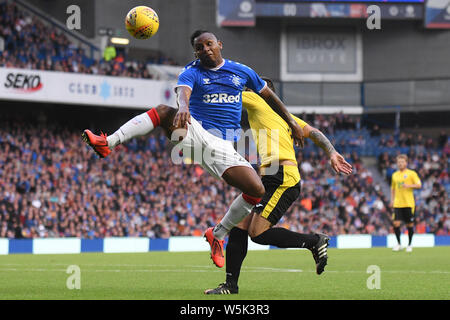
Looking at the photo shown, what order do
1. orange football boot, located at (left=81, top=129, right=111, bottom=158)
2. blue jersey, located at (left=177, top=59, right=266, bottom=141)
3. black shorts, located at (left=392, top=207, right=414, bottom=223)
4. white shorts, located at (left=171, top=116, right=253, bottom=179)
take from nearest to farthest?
orange football boot, located at (left=81, top=129, right=111, bottom=158) → white shorts, located at (left=171, top=116, right=253, bottom=179) → blue jersey, located at (left=177, top=59, right=266, bottom=141) → black shorts, located at (left=392, top=207, right=414, bottom=223)

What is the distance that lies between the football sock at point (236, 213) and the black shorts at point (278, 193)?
43 cm

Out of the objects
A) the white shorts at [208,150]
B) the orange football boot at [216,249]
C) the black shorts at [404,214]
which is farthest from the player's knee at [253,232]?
the black shorts at [404,214]

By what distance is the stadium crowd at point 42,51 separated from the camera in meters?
29.0

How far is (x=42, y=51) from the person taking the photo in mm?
30016

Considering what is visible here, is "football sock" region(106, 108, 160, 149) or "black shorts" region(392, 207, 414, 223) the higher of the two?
"football sock" region(106, 108, 160, 149)

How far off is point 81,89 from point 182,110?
2312 cm

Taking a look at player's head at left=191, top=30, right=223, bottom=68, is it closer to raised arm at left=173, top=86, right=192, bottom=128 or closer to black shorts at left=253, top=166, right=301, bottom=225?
raised arm at left=173, top=86, right=192, bottom=128

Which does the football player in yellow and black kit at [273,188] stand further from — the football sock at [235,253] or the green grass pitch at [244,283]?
the green grass pitch at [244,283]

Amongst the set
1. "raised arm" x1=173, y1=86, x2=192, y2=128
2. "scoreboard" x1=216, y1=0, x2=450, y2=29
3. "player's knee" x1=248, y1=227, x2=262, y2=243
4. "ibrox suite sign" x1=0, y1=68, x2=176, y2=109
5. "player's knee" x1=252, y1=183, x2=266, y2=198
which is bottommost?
"player's knee" x1=248, y1=227, x2=262, y2=243

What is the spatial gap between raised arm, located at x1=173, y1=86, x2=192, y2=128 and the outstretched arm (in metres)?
1.68

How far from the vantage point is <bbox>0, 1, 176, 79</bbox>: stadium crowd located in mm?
28969

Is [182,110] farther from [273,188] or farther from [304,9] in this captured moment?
Answer: [304,9]

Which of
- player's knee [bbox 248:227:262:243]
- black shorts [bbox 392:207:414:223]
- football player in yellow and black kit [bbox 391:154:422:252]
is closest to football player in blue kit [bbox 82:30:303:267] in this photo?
player's knee [bbox 248:227:262:243]
